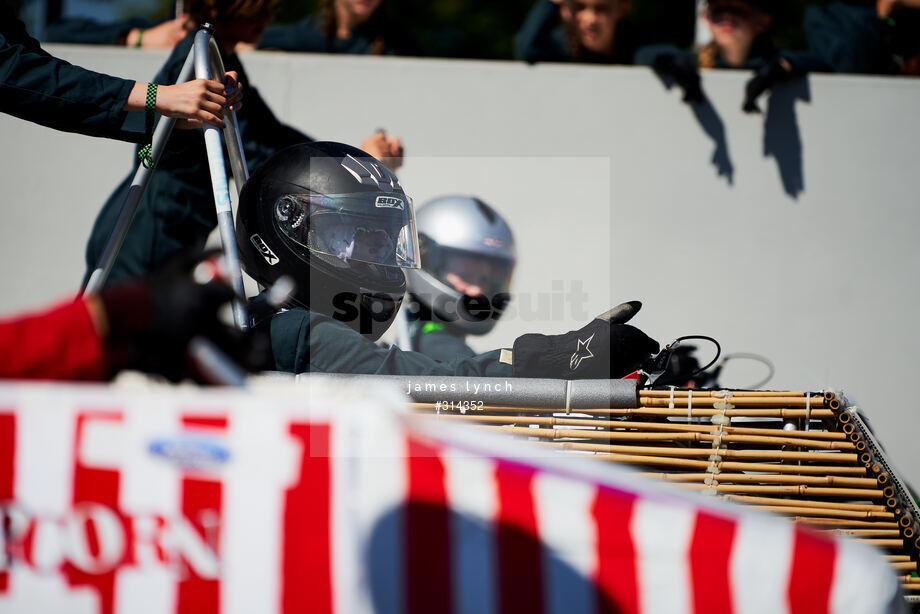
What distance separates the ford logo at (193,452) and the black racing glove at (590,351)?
3.52 feet

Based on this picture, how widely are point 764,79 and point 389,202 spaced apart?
89.1 inches

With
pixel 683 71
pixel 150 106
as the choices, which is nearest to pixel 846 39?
pixel 683 71

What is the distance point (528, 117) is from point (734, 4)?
1.03 meters

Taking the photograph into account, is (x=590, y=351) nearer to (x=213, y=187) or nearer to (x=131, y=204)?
(x=213, y=187)

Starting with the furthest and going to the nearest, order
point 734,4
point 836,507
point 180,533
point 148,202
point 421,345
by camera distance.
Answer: point 734,4 < point 421,345 < point 148,202 < point 836,507 < point 180,533

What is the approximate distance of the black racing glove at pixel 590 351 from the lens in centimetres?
205

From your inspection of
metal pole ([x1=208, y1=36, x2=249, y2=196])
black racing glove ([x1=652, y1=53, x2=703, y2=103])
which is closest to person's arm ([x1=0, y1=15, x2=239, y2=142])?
metal pole ([x1=208, y1=36, x2=249, y2=196])

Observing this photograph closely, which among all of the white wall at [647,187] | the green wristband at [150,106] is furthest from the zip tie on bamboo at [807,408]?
the white wall at [647,187]

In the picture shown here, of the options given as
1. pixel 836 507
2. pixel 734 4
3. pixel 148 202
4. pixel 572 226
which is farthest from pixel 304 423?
pixel 734 4

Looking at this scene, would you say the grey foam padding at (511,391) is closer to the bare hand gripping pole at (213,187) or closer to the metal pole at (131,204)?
the bare hand gripping pole at (213,187)

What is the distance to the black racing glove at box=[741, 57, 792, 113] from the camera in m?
4.04

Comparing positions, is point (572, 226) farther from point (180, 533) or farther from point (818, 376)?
point (180, 533)

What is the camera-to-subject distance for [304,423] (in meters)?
1.18

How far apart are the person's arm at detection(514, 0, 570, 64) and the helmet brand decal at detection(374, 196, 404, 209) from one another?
195cm
